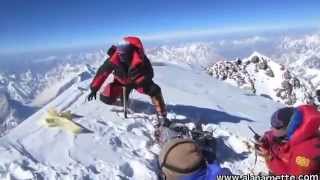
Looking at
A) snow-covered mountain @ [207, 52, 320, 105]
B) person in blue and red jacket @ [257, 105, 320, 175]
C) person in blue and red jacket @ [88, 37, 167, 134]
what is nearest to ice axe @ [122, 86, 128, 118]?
person in blue and red jacket @ [88, 37, 167, 134]

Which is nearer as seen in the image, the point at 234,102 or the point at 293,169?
the point at 293,169

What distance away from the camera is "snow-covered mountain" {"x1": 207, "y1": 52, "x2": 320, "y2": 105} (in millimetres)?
38156

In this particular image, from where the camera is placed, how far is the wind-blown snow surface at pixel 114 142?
8.34 metres

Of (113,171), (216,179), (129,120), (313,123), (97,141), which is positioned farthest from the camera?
(129,120)

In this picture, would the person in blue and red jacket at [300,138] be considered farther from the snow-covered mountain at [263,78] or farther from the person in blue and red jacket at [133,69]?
the snow-covered mountain at [263,78]

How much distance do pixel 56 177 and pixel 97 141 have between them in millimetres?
2253

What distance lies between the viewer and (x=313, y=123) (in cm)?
626

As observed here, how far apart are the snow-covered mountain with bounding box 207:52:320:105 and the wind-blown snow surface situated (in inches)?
870

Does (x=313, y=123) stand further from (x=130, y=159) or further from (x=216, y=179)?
(x=130, y=159)

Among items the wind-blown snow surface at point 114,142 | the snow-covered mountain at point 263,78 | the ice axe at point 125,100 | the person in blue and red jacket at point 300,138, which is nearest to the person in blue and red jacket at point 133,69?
the ice axe at point 125,100

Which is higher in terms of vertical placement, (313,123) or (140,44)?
(140,44)

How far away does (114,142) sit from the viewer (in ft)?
33.6

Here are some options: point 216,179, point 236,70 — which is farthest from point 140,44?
point 236,70

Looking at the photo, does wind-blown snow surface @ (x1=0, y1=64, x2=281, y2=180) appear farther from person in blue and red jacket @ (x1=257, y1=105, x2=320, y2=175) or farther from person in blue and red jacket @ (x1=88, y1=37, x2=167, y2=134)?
person in blue and red jacket @ (x1=257, y1=105, x2=320, y2=175)
